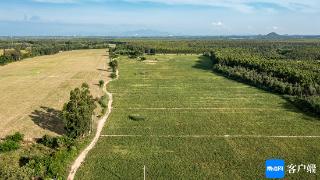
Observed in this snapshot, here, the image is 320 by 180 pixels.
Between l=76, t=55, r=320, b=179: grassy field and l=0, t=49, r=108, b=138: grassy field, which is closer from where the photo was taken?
l=76, t=55, r=320, b=179: grassy field

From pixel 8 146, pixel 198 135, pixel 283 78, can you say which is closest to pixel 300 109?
pixel 198 135

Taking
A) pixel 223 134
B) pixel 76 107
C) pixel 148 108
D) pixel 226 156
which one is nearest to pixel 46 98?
pixel 148 108

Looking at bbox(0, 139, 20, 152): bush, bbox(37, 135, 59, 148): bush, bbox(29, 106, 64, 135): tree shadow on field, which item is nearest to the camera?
bbox(0, 139, 20, 152): bush

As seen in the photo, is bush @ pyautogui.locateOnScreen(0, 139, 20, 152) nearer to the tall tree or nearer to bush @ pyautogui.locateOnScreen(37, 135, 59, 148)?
bush @ pyautogui.locateOnScreen(37, 135, 59, 148)

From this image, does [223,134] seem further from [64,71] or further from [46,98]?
[64,71]

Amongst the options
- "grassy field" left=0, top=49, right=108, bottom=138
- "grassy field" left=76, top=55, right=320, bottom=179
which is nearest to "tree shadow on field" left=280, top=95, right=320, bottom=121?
"grassy field" left=76, top=55, right=320, bottom=179

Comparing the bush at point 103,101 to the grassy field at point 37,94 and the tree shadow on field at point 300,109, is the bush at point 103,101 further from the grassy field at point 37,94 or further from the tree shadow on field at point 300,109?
the tree shadow on field at point 300,109
